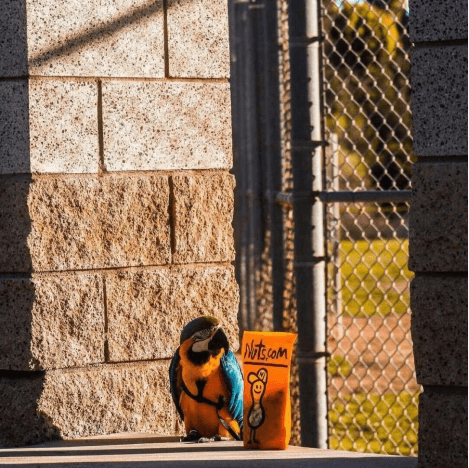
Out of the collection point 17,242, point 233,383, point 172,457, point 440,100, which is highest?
point 440,100

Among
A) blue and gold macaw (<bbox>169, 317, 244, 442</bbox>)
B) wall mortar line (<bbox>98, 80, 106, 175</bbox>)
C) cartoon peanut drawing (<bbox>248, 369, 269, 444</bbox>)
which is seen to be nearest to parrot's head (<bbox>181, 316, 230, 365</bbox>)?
blue and gold macaw (<bbox>169, 317, 244, 442</bbox>)

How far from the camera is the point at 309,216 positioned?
13.5 ft

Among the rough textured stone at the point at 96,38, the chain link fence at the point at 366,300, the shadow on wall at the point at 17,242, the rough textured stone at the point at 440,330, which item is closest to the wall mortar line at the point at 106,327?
the shadow on wall at the point at 17,242

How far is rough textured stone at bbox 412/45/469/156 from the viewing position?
2.62 m

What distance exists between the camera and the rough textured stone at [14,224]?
11.3ft

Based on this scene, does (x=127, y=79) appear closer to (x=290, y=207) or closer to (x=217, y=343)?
(x=217, y=343)

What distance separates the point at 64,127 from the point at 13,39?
1.09ft

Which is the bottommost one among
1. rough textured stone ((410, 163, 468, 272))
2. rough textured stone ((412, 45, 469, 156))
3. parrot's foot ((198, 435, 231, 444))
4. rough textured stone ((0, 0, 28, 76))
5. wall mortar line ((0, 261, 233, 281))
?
parrot's foot ((198, 435, 231, 444))

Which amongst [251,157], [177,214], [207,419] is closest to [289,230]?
[251,157]

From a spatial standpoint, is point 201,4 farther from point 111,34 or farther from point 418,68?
point 418,68

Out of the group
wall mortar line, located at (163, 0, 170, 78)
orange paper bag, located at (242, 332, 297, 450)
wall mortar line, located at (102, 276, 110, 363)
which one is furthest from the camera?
wall mortar line, located at (163, 0, 170, 78)

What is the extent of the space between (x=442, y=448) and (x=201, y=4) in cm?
187

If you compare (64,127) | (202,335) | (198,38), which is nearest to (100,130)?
(64,127)

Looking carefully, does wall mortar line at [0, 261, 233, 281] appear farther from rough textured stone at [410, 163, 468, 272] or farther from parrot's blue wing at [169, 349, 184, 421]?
rough textured stone at [410, 163, 468, 272]
